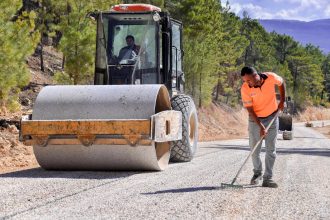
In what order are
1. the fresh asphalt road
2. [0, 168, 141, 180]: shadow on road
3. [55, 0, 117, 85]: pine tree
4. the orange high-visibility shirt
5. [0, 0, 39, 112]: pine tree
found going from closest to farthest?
the fresh asphalt road
the orange high-visibility shirt
[0, 168, 141, 180]: shadow on road
[0, 0, 39, 112]: pine tree
[55, 0, 117, 85]: pine tree

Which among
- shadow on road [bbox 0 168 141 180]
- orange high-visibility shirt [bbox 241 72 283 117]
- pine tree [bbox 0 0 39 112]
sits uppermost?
pine tree [bbox 0 0 39 112]

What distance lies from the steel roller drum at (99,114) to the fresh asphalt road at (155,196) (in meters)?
0.20

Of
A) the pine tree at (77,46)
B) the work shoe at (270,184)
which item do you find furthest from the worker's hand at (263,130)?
the pine tree at (77,46)

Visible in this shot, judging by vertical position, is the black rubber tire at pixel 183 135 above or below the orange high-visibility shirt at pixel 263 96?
below

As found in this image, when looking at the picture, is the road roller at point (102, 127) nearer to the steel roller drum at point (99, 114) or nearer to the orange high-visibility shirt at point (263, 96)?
the steel roller drum at point (99, 114)

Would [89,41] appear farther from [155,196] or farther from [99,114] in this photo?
[155,196]

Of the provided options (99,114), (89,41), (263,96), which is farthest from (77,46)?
(263,96)

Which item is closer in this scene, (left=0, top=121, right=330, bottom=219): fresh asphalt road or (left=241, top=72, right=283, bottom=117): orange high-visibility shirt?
(left=0, top=121, right=330, bottom=219): fresh asphalt road

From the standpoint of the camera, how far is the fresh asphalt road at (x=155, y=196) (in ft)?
19.1

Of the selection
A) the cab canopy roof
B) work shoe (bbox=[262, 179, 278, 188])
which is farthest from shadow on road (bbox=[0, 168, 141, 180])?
the cab canopy roof

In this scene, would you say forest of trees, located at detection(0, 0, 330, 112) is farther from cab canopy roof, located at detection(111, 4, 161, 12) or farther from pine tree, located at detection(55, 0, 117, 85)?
cab canopy roof, located at detection(111, 4, 161, 12)

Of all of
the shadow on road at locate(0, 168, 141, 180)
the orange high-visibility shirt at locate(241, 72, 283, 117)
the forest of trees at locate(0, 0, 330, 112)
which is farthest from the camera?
the forest of trees at locate(0, 0, 330, 112)

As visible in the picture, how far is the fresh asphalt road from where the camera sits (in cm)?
581

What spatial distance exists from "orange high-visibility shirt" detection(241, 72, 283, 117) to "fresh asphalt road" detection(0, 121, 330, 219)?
3.88 ft
